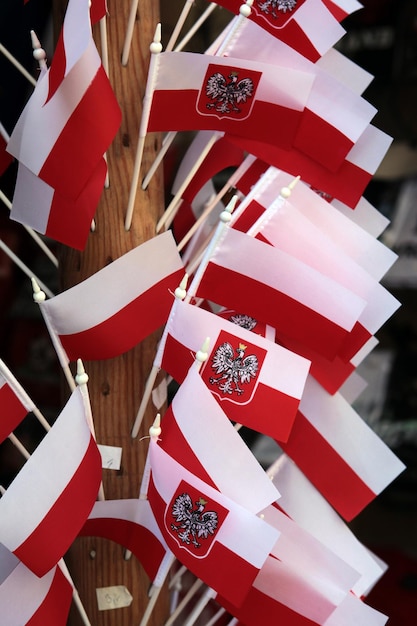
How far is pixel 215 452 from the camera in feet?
4.02

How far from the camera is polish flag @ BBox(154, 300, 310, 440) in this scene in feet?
4.26

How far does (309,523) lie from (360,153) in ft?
2.35

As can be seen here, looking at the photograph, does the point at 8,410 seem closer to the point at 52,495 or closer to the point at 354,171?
the point at 52,495

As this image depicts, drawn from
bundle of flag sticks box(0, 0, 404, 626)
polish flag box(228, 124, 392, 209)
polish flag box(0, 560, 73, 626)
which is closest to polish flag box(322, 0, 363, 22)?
bundle of flag sticks box(0, 0, 404, 626)

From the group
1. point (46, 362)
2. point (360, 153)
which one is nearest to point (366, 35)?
point (46, 362)

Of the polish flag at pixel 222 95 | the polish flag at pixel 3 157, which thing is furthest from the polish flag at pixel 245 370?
the polish flag at pixel 3 157

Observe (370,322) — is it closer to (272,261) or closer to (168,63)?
(272,261)

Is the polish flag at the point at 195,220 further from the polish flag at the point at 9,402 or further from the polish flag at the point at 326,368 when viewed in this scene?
the polish flag at the point at 9,402

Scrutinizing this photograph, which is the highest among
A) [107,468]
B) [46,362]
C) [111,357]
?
[46,362]

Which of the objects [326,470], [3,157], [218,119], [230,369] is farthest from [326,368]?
[3,157]

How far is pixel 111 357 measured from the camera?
1360 millimetres

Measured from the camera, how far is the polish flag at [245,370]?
1300 mm

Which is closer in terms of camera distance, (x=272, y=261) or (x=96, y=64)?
(x=96, y=64)

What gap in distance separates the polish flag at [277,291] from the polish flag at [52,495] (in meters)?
0.32
